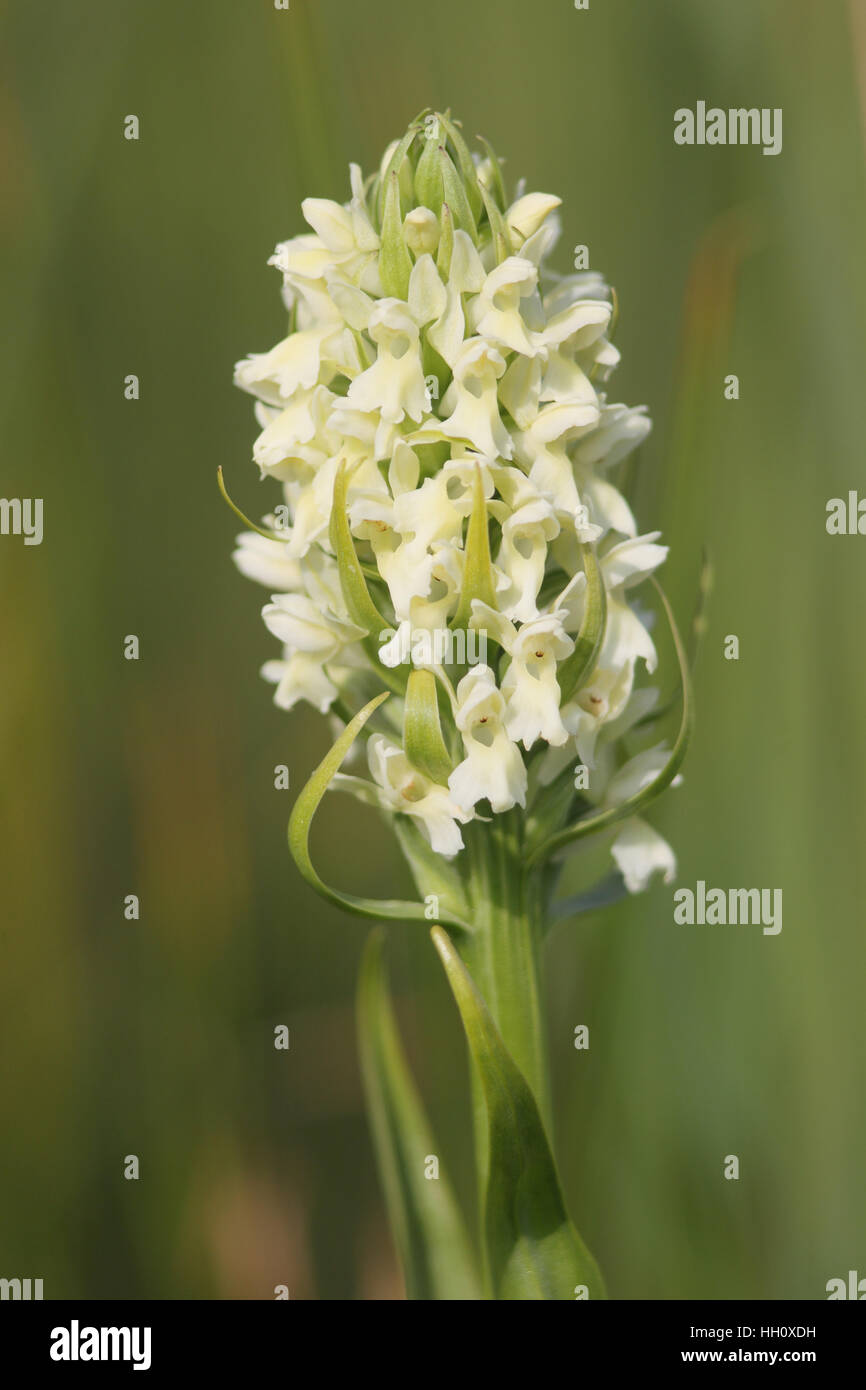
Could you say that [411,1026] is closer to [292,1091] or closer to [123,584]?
[292,1091]

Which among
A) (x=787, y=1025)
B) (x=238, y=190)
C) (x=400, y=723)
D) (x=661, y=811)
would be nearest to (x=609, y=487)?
(x=400, y=723)

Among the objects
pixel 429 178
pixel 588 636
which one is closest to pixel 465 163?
pixel 429 178

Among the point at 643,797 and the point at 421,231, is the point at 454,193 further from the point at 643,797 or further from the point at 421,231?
the point at 643,797

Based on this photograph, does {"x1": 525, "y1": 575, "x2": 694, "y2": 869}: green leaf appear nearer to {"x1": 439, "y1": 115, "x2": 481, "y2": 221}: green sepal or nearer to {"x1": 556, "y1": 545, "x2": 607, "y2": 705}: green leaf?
{"x1": 556, "y1": 545, "x2": 607, "y2": 705}: green leaf

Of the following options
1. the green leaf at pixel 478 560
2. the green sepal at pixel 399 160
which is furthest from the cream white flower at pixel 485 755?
the green sepal at pixel 399 160

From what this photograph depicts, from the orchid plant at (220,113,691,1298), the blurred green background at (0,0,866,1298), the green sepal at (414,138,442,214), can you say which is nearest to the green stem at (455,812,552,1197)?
the orchid plant at (220,113,691,1298)
